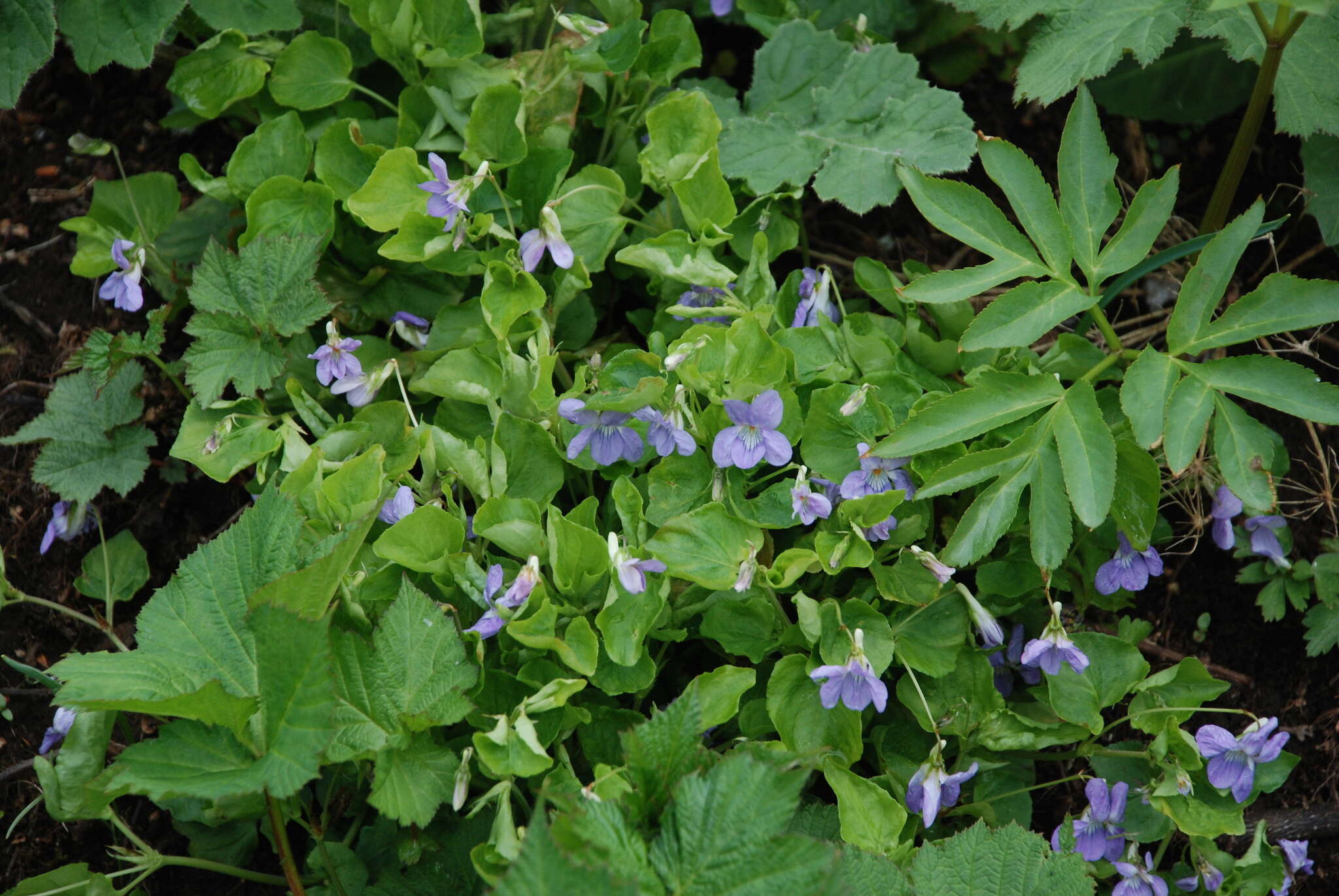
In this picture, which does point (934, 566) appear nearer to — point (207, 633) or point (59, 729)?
point (207, 633)

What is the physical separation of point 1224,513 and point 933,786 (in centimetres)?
77

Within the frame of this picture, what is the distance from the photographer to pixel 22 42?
221 cm

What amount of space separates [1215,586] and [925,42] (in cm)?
144

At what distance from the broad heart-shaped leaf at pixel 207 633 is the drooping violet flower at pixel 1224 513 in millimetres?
1590

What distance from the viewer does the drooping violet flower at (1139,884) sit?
1807 mm

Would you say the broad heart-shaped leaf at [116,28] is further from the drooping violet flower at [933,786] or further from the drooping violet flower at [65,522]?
the drooping violet flower at [933,786]

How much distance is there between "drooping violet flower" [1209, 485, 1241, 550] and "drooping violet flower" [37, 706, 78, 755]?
6.52 feet

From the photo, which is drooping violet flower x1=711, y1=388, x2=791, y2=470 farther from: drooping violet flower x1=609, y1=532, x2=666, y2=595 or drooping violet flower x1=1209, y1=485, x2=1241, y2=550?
drooping violet flower x1=1209, y1=485, x2=1241, y2=550

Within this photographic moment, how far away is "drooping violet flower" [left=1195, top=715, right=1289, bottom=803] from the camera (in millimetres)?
1699

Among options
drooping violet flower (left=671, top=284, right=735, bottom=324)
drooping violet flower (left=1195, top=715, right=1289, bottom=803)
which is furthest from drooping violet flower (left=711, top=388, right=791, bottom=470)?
drooping violet flower (left=1195, top=715, right=1289, bottom=803)

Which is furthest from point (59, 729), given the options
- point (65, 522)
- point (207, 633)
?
point (207, 633)

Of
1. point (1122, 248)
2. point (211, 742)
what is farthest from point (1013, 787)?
point (211, 742)

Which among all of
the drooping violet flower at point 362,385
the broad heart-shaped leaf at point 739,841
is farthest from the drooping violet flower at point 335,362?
the broad heart-shaped leaf at point 739,841

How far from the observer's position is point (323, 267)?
2189 millimetres
